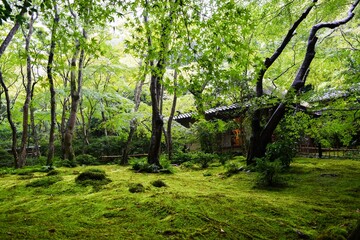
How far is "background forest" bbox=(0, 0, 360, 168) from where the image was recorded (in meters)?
4.48

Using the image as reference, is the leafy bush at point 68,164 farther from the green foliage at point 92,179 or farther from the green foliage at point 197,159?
the green foliage at point 197,159

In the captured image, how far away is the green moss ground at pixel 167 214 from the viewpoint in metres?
3.12

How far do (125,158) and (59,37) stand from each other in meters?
8.95

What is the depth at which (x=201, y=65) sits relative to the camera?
14.5 feet

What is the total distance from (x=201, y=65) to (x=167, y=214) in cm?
258

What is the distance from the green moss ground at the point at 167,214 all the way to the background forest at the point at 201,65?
2041 millimetres

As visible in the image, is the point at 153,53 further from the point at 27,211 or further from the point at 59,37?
the point at 27,211

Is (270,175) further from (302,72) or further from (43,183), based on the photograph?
(43,183)

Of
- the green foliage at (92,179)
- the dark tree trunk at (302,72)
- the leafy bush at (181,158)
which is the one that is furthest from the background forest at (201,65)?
the green foliage at (92,179)

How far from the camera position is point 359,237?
7.32ft

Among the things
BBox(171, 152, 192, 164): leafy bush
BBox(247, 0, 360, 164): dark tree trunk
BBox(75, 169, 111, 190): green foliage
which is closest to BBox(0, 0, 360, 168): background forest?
BBox(247, 0, 360, 164): dark tree trunk

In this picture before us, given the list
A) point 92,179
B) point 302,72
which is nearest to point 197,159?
point 302,72

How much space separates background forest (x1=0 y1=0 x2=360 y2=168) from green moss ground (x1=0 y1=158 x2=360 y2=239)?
80.4 inches

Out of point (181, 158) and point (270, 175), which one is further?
point (181, 158)
